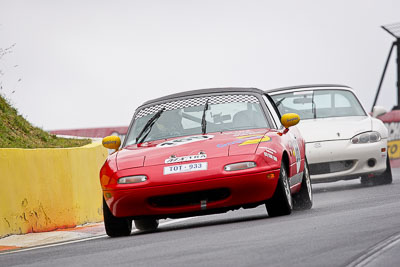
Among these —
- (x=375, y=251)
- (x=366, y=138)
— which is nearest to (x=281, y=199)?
(x=375, y=251)

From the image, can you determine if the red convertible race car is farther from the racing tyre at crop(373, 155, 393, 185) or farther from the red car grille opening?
the racing tyre at crop(373, 155, 393, 185)

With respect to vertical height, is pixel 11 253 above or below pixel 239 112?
below

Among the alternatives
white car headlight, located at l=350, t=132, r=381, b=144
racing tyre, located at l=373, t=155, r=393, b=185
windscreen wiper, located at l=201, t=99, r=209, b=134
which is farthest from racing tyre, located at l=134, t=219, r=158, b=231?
racing tyre, located at l=373, t=155, r=393, b=185

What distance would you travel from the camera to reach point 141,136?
32.2 feet

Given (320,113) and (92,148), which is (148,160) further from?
(320,113)

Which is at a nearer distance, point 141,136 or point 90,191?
point 141,136

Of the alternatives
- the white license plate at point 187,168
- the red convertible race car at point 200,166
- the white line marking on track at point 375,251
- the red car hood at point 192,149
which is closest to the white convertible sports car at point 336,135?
the red convertible race car at point 200,166

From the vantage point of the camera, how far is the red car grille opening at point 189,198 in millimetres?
8648

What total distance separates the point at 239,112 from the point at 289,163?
789 mm

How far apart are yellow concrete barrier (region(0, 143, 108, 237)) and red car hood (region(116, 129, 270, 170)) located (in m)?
1.44

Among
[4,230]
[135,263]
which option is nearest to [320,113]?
[4,230]

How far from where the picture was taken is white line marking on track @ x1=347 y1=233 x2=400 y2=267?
5676 mm

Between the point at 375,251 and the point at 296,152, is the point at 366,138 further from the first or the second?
the point at 375,251

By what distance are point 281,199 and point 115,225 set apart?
1507 mm
